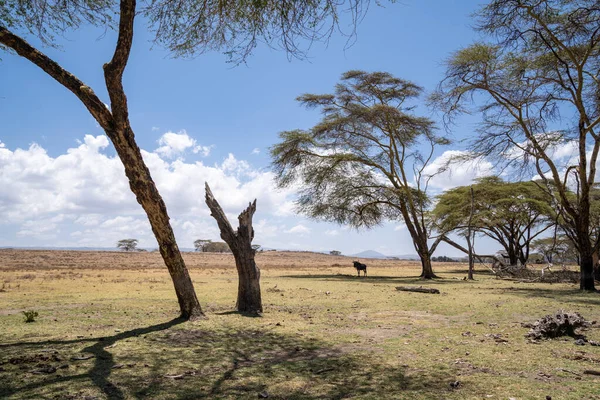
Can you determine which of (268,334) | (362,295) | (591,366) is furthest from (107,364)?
(362,295)

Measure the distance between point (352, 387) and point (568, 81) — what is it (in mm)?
15331

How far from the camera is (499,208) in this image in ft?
107

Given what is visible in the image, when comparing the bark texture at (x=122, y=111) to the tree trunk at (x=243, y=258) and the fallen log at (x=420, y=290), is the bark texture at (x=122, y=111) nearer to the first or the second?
the tree trunk at (x=243, y=258)

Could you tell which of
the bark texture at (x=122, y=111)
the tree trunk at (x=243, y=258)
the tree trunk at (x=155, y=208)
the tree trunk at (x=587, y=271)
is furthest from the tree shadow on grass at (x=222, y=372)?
the tree trunk at (x=587, y=271)

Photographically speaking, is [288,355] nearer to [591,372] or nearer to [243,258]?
[591,372]

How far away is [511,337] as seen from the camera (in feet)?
23.4

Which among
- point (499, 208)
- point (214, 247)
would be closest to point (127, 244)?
point (214, 247)

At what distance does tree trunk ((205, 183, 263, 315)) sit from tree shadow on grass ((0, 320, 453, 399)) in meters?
2.61

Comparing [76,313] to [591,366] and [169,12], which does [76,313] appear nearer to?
[169,12]

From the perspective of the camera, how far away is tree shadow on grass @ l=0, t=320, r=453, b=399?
4299 millimetres

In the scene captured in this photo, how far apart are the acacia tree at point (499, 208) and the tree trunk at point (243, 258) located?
23.1m

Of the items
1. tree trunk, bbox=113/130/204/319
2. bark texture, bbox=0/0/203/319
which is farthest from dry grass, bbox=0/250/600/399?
bark texture, bbox=0/0/203/319

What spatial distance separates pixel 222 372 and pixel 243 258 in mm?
4718

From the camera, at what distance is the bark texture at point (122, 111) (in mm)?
7082
